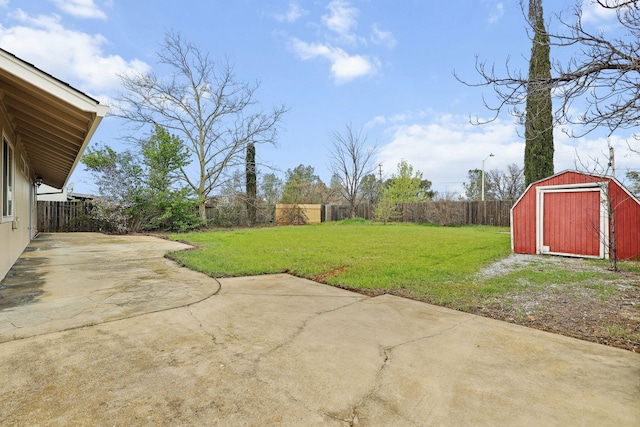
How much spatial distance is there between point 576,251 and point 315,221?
57.6 feet

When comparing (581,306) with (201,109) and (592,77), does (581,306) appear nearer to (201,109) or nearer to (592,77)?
(592,77)

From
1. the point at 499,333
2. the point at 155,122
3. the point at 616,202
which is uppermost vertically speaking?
the point at 155,122

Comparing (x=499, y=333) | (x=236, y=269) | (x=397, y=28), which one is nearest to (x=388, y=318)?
(x=499, y=333)

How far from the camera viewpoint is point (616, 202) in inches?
260

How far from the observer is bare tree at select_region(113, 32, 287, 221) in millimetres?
17438

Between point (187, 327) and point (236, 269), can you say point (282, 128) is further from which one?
point (187, 327)

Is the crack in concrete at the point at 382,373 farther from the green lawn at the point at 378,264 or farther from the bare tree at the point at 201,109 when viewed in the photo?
the bare tree at the point at 201,109

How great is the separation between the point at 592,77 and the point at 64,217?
18.2 meters

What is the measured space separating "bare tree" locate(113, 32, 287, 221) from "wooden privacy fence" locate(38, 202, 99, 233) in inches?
186

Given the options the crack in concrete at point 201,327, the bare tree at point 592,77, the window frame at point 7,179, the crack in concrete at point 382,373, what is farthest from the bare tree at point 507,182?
the window frame at point 7,179

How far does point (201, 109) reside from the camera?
60.4 feet

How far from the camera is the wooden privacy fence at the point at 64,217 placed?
46.2 feet

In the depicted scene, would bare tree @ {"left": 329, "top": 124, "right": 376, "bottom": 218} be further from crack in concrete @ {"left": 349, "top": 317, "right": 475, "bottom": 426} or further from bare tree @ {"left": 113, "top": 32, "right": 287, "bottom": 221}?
crack in concrete @ {"left": 349, "top": 317, "right": 475, "bottom": 426}

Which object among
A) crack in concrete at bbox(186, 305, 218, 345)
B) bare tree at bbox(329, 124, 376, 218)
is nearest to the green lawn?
crack in concrete at bbox(186, 305, 218, 345)
